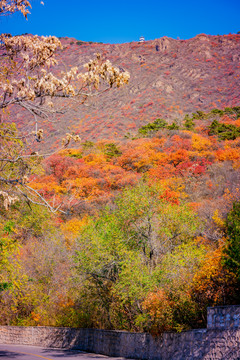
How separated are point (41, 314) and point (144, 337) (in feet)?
40.6

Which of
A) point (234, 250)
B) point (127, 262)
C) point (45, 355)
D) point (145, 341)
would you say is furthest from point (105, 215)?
point (234, 250)

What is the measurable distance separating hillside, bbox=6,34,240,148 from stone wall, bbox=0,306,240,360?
1971 inches

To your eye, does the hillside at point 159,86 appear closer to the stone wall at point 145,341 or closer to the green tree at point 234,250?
the stone wall at point 145,341

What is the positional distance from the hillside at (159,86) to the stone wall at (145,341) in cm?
5006

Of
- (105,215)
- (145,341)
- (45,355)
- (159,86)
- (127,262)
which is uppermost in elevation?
(159,86)

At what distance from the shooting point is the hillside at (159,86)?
319ft

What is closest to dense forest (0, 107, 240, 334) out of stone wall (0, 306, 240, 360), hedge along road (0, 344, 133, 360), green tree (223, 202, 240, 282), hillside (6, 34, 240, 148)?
green tree (223, 202, 240, 282)

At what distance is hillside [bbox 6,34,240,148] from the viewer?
97250 mm

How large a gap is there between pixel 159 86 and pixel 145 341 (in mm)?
112278

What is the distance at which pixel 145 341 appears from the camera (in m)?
15.1

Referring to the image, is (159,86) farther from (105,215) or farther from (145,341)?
(145,341)

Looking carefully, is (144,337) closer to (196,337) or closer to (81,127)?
(196,337)

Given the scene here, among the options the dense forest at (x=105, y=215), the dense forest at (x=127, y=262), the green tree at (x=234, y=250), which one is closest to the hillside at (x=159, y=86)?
the dense forest at (x=105, y=215)

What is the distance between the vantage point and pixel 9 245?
1609 centimetres
